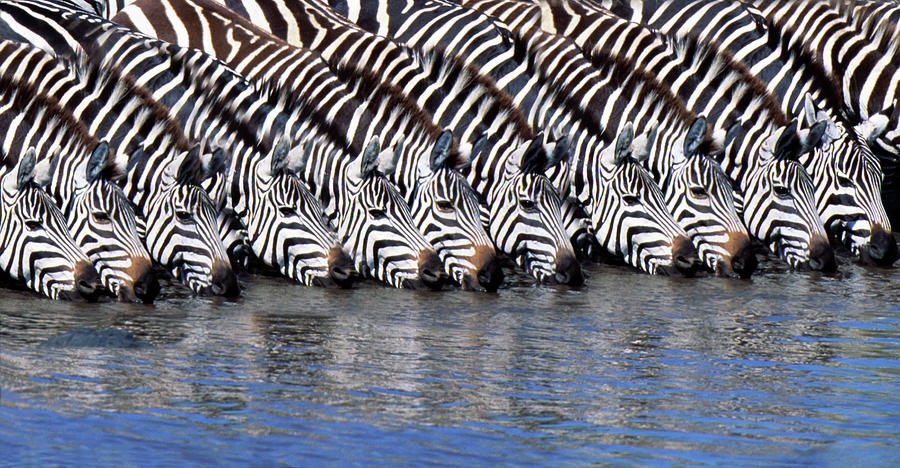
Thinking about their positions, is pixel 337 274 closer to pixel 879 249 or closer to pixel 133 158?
pixel 133 158

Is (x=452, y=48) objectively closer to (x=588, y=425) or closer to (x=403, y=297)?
(x=403, y=297)

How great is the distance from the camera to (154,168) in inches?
495

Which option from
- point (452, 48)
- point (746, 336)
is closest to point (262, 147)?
point (452, 48)

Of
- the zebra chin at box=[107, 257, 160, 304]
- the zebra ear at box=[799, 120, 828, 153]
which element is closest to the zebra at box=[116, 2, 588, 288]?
the zebra chin at box=[107, 257, 160, 304]

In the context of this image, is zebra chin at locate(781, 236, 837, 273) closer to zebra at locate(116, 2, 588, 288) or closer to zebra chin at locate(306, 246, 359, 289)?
zebra at locate(116, 2, 588, 288)

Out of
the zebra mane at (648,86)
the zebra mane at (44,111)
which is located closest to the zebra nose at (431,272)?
the zebra mane at (44,111)

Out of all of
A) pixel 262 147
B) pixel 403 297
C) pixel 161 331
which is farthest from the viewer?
pixel 262 147

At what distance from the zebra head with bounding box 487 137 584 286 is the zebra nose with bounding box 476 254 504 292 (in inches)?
20.3

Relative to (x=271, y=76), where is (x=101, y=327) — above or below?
below

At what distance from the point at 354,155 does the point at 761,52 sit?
4665 mm

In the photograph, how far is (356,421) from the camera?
760 cm

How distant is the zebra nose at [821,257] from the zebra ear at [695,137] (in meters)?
1.14

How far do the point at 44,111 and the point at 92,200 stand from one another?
1789mm

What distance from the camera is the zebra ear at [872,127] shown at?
579 inches
